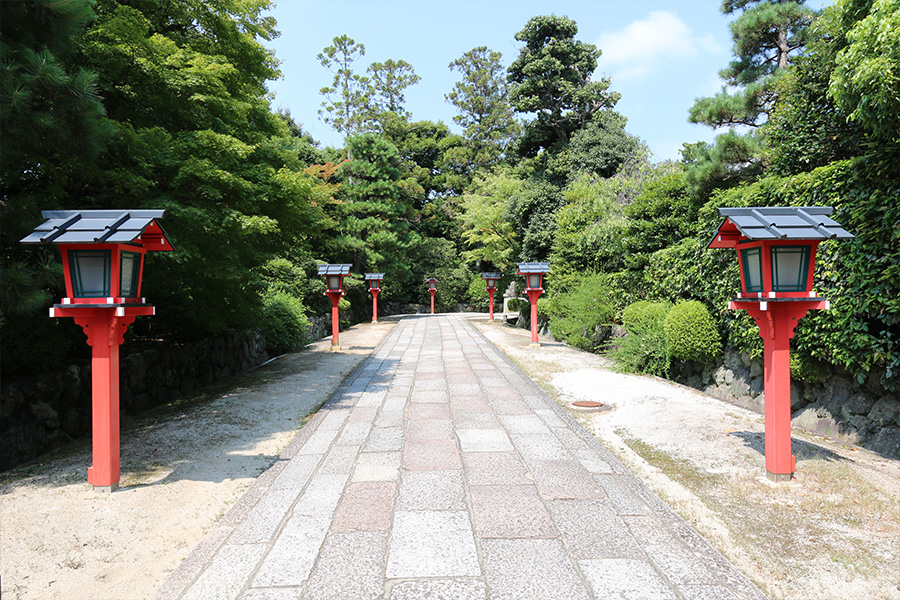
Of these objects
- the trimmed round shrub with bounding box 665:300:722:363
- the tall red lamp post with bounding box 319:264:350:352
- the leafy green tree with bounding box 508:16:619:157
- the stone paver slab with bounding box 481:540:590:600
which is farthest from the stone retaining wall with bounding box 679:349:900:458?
the leafy green tree with bounding box 508:16:619:157

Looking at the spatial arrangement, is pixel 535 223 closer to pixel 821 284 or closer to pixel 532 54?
pixel 532 54

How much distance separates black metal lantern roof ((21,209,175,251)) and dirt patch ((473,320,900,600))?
4.30 m

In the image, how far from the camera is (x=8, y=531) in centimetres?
283

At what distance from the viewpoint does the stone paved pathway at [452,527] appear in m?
2.20

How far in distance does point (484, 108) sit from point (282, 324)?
2843 centimetres

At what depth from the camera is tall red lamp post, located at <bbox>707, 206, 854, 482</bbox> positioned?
10.9 feet

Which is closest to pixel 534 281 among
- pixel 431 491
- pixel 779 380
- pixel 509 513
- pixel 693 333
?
pixel 693 333

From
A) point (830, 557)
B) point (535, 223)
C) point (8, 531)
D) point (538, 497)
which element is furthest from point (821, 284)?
point (535, 223)

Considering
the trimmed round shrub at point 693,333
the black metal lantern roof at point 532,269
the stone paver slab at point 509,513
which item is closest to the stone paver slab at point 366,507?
the stone paver slab at point 509,513

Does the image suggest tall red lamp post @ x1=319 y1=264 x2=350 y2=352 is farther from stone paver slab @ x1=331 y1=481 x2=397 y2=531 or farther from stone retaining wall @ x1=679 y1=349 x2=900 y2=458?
stone retaining wall @ x1=679 y1=349 x2=900 y2=458

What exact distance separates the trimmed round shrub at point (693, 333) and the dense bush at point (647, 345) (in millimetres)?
341

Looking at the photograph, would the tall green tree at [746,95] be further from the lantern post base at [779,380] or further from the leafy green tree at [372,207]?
the leafy green tree at [372,207]

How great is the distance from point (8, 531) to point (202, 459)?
1402 mm

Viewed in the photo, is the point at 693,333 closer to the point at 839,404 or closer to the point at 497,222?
the point at 839,404
